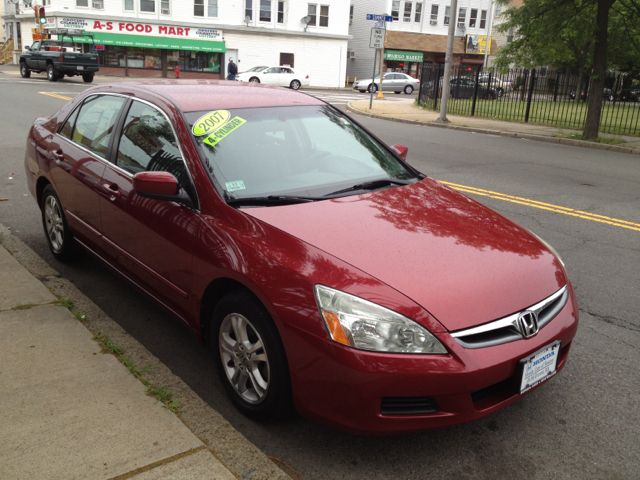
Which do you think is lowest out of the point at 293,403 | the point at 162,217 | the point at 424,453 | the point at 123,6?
the point at 424,453

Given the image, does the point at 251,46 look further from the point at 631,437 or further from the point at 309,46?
the point at 631,437

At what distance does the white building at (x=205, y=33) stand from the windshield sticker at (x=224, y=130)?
43.9 meters

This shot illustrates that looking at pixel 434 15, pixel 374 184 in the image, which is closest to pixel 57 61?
pixel 374 184

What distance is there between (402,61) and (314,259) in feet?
189

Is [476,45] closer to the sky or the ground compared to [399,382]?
closer to the sky

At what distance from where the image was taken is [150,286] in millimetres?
3801

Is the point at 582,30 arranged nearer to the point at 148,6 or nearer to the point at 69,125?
the point at 69,125

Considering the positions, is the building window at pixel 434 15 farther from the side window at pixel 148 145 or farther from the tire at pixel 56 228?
Answer: the side window at pixel 148 145

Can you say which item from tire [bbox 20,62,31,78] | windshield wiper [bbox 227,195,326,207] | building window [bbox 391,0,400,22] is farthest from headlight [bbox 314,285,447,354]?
building window [bbox 391,0,400,22]

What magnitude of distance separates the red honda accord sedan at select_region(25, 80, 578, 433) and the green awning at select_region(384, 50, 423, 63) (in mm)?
54411

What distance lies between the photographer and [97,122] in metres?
4.54

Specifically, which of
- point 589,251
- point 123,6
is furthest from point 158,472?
point 123,6

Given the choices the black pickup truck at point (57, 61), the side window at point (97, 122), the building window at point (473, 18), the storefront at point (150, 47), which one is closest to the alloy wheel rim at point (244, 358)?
the side window at point (97, 122)

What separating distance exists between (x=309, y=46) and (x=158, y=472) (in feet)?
163
